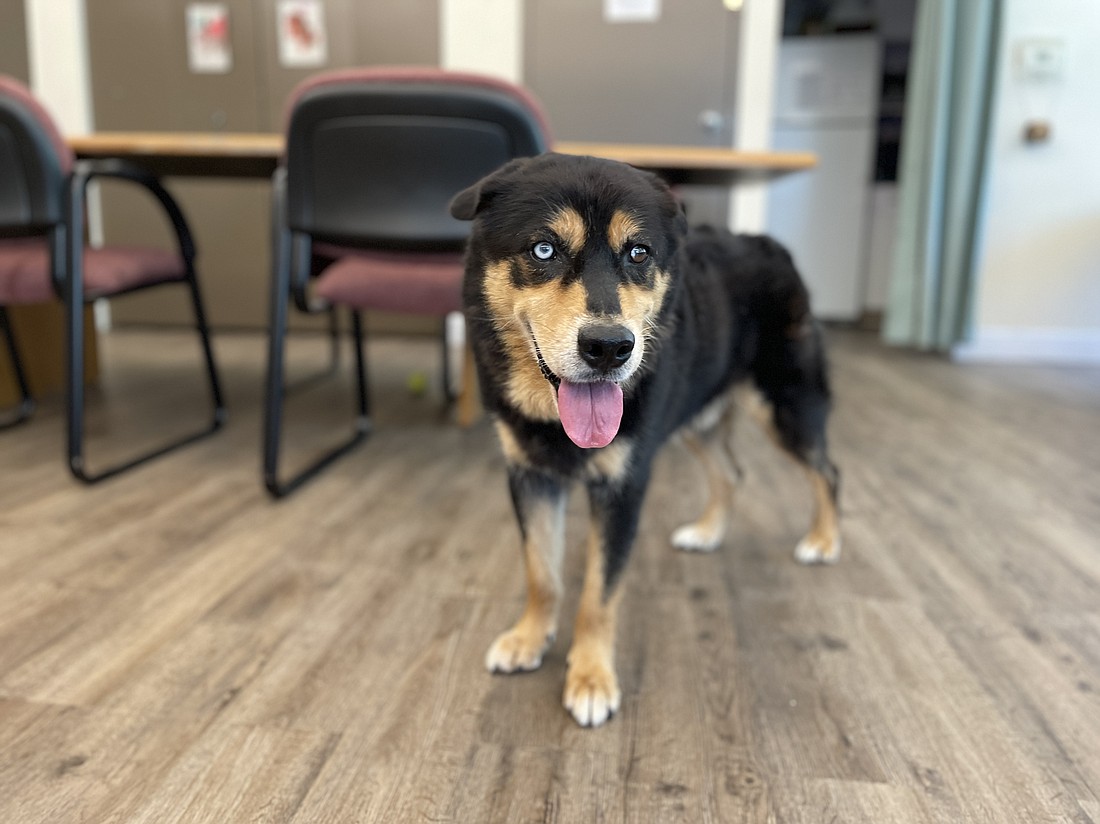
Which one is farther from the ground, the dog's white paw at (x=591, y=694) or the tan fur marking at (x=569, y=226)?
the tan fur marking at (x=569, y=226)

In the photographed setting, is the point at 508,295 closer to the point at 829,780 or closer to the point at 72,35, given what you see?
the point at 829,780

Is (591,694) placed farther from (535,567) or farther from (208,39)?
(208,39)

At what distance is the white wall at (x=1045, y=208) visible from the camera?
162 inches

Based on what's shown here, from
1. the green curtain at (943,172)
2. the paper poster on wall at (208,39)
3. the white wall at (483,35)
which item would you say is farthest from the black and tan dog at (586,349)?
the paper poster on wall at (208,39)

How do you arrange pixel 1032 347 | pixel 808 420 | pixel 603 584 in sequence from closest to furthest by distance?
pixel 603 584 < pixel 808 420 < pixel 1032 347

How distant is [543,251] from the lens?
105 centimetres

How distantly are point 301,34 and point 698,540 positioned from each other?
4278mm

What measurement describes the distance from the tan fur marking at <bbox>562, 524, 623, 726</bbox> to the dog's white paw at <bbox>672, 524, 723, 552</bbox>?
57 cm

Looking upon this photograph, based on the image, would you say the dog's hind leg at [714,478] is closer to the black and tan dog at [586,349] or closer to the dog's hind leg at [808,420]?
the dog's hind leg at [808,420]

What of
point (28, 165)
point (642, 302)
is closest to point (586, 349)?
point (642, 302)

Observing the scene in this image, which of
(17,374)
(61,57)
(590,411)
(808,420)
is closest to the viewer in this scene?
(590,411)

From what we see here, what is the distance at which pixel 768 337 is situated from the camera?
161cm

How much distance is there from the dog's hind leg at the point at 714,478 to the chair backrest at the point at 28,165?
1.81 metres

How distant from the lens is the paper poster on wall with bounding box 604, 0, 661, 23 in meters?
4.38
